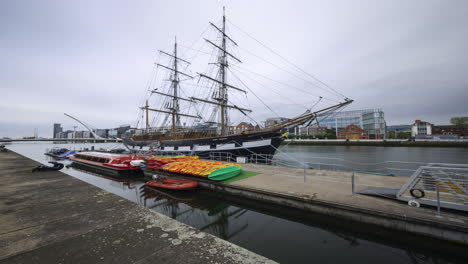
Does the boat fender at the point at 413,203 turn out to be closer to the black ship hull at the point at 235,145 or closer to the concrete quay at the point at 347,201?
the concrete quay at the point at 347,201

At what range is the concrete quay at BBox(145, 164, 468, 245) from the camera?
441cm

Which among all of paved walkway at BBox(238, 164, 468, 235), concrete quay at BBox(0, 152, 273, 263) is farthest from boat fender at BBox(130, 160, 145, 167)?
paved walkway at BBox(238, 164, 468, 235)

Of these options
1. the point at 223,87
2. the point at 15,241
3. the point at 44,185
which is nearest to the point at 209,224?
the point at 15,241

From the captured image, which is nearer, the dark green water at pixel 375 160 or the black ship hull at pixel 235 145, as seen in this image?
the black ship hull at pixel 235 145

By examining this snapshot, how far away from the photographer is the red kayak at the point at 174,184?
9672 mm

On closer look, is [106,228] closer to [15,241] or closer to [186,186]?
[15,241]

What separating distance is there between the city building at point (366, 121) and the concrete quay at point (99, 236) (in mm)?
78755

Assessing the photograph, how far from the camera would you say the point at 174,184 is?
33.6 ft

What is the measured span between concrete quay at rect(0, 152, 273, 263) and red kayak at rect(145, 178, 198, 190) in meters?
4.34

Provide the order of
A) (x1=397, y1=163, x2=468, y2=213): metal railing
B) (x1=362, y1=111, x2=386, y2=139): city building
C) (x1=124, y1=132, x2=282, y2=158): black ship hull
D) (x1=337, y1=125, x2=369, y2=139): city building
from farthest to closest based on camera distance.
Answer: (x1=362, y1=111, x2=386, y2=139): city building → (x1=337, y1=125, x2=369, y2=139): city building → (x1=124, y1=132, x2=282, y2=158): black ship hull → (x1=397, y1=163, x2=468, y2=213): metal railing

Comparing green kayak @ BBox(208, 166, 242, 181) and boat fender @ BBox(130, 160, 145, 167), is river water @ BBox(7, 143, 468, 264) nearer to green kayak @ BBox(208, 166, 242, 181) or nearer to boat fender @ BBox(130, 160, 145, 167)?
green kayak @ BBox(208, 166, 242, 181)

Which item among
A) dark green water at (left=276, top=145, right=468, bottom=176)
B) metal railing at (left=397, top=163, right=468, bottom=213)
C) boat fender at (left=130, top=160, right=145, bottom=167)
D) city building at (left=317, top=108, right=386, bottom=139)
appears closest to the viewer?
metal railing at (left=397, top=163, right=468, bottom=213)

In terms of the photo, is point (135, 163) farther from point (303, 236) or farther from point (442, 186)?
point (442, 186)

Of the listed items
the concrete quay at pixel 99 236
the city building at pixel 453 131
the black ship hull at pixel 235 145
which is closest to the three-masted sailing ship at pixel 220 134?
the black ship hull at pixel 235 145
